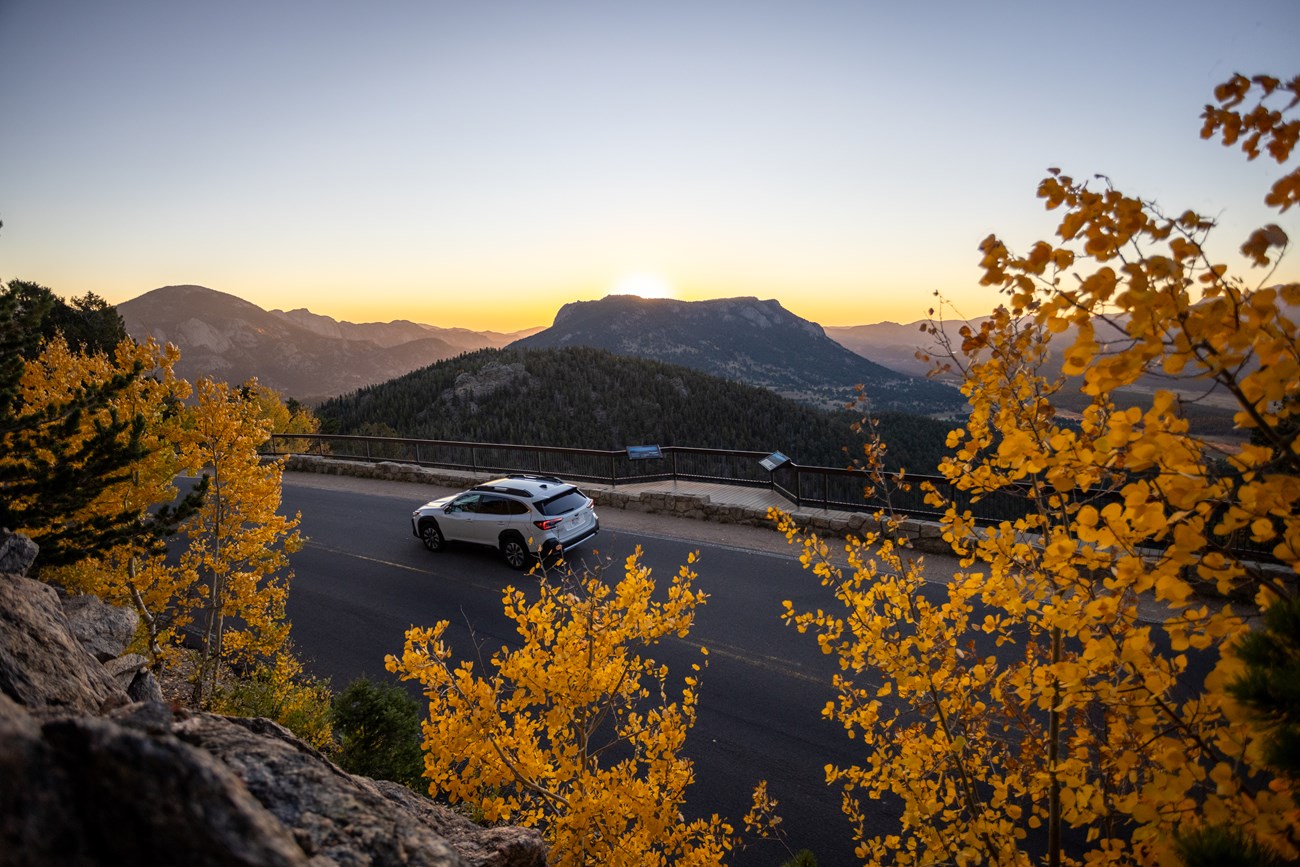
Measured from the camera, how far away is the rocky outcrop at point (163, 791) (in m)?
1.38

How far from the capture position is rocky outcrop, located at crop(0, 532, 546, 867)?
1.38m

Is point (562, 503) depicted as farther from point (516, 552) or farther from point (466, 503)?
point (466, 503)

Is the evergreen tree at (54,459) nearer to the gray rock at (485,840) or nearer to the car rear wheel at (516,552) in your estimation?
the gray rock at (485,840)

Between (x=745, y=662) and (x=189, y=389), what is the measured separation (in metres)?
8.53

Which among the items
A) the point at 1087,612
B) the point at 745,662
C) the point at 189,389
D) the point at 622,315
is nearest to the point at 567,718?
the point at 1087,612

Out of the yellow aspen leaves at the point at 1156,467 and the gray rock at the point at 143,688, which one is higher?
the yellow aspen leaves at the point at 1156,467

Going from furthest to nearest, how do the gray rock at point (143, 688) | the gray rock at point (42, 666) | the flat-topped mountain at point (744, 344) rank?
the flat-topped mountain at point (744, 344) < the gray rock at point (143, 688) < the gray rock at point (42, 666)

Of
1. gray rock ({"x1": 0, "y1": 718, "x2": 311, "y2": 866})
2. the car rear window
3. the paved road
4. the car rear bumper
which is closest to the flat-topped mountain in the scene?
the paved road

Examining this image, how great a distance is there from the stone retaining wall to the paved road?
39 centimetres

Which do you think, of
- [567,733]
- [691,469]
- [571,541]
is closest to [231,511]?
[571,541]

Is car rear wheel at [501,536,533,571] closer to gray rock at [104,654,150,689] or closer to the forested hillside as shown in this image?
gray rock at [104,654,150,689]

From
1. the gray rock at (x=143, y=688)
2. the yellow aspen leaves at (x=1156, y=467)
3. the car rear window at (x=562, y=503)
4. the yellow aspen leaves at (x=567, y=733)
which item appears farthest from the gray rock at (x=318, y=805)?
the car rear window at (x=562, y=503)

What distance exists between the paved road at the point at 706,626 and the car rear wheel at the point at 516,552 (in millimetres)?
215

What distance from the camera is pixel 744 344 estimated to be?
158 m
